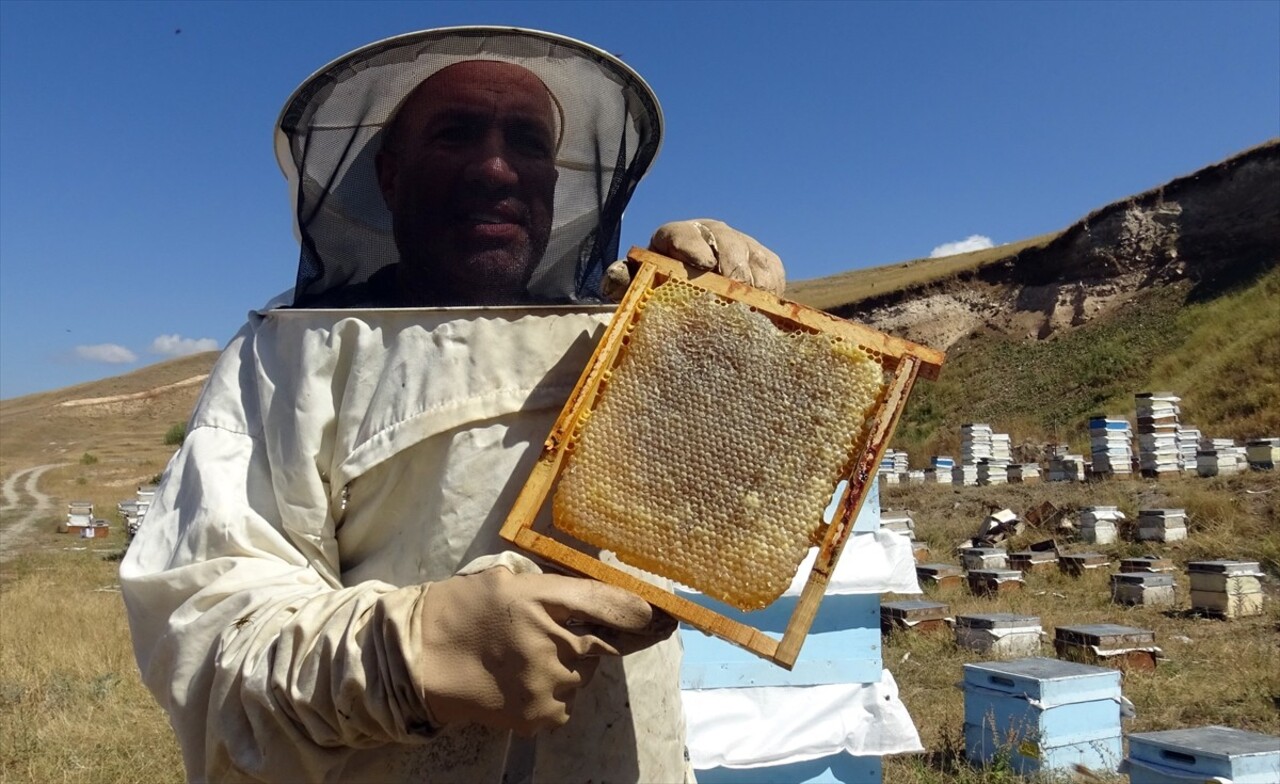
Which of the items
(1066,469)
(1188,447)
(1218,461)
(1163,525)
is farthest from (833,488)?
(1188,447)

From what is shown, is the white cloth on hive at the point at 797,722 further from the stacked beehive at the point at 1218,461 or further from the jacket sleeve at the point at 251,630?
the stacked beehive at the point at 1218,461

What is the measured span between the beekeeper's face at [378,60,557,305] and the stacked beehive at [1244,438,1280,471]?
1446 cm

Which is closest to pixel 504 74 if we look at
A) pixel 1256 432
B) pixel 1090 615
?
pixel 1090 615

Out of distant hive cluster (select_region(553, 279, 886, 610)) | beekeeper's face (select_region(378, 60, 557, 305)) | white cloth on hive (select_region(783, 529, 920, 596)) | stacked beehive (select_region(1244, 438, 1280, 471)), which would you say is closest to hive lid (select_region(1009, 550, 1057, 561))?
stacked beehive (select_region(1244, 438, 1280, 471))

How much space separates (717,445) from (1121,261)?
30206mm

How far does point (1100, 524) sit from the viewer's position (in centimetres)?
1184

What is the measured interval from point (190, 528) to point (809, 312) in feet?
3.47

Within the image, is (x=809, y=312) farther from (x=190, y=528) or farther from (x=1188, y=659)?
(x=1188, y=659)

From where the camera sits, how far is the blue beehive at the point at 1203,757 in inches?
132

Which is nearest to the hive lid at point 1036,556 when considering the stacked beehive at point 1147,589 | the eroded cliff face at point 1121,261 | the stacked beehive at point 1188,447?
the stacked beehive at point 1147,589

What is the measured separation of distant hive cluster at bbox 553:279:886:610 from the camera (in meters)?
1.44

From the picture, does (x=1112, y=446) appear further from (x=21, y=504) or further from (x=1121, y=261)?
(x=21, y=504)

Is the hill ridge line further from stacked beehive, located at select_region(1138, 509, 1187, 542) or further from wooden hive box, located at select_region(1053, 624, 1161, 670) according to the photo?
wooden hive box, located at select_region(1053, 624, 1161, 670)

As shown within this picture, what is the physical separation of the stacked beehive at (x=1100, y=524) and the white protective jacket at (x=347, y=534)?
11813mm
